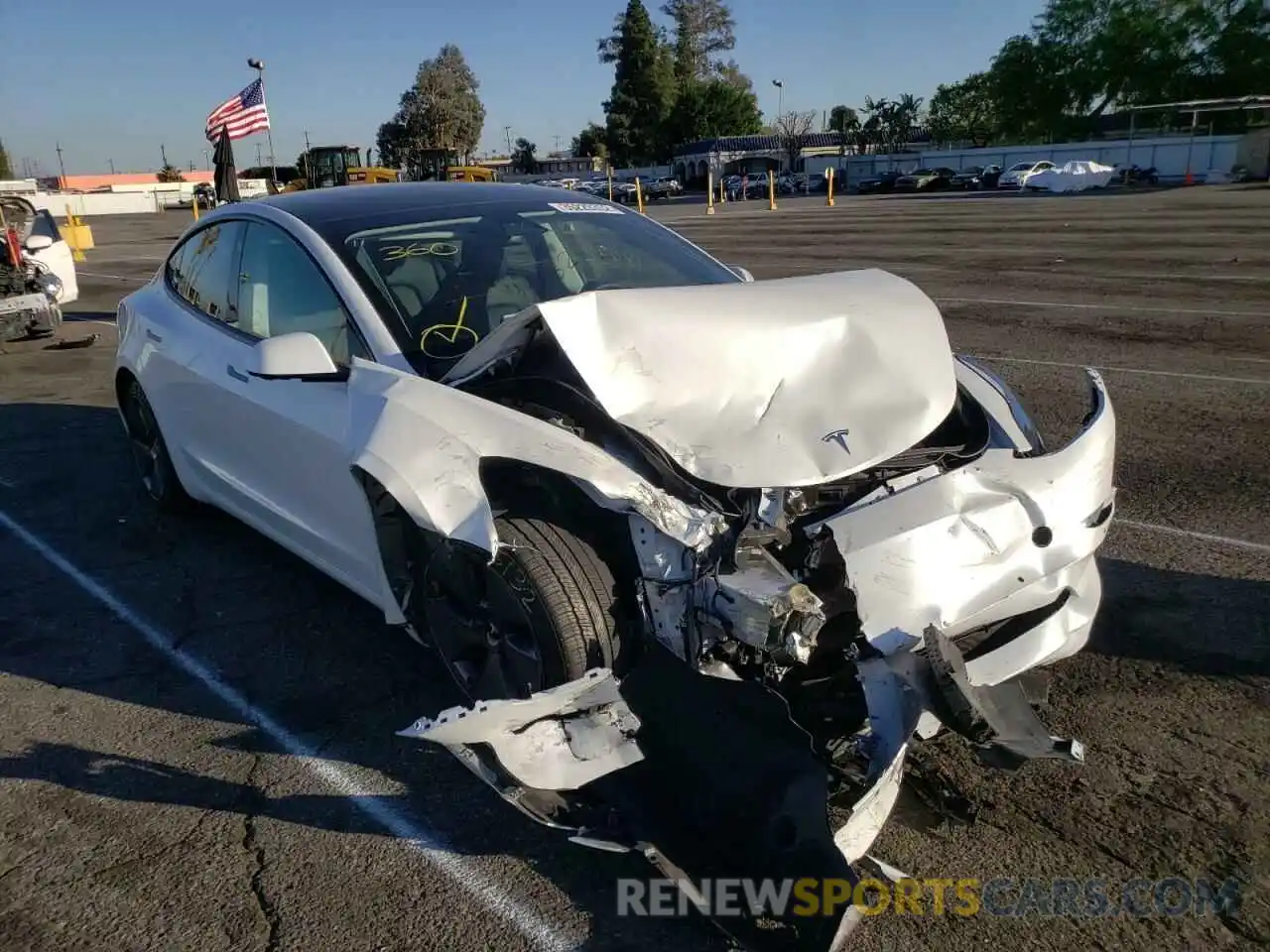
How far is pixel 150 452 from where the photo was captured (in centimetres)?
570

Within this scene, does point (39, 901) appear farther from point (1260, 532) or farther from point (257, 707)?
point (1260, 532)

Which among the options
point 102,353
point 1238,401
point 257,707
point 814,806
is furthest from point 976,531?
point 102,353

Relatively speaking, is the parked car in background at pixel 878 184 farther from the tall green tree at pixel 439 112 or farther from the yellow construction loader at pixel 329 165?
the tall green tree at pixel 439 112

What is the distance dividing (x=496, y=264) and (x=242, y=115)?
16872mm

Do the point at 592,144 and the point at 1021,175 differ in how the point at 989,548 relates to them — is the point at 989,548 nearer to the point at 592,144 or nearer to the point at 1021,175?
the point at 1021,175

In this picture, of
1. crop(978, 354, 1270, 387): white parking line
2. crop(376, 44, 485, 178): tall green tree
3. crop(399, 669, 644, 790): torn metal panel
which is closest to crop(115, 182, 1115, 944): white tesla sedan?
crop(399, 669, 644, 790): torn metal panel

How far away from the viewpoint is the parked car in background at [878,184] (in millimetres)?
52375

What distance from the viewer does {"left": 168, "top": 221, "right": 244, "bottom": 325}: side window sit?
4.70m

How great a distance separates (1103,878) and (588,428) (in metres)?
1.84

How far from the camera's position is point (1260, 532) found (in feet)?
15.5

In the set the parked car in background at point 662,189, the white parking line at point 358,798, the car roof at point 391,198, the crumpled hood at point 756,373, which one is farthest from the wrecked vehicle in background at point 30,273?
the parked car in background at point 662,189

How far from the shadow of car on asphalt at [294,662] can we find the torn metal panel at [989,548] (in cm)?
90

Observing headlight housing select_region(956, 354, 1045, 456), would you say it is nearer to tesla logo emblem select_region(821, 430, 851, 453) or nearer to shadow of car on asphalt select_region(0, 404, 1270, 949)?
tesla logo emblem select_region(821, 430, 851, 453)

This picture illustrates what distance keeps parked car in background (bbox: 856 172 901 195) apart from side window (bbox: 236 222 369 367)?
51.2 m
